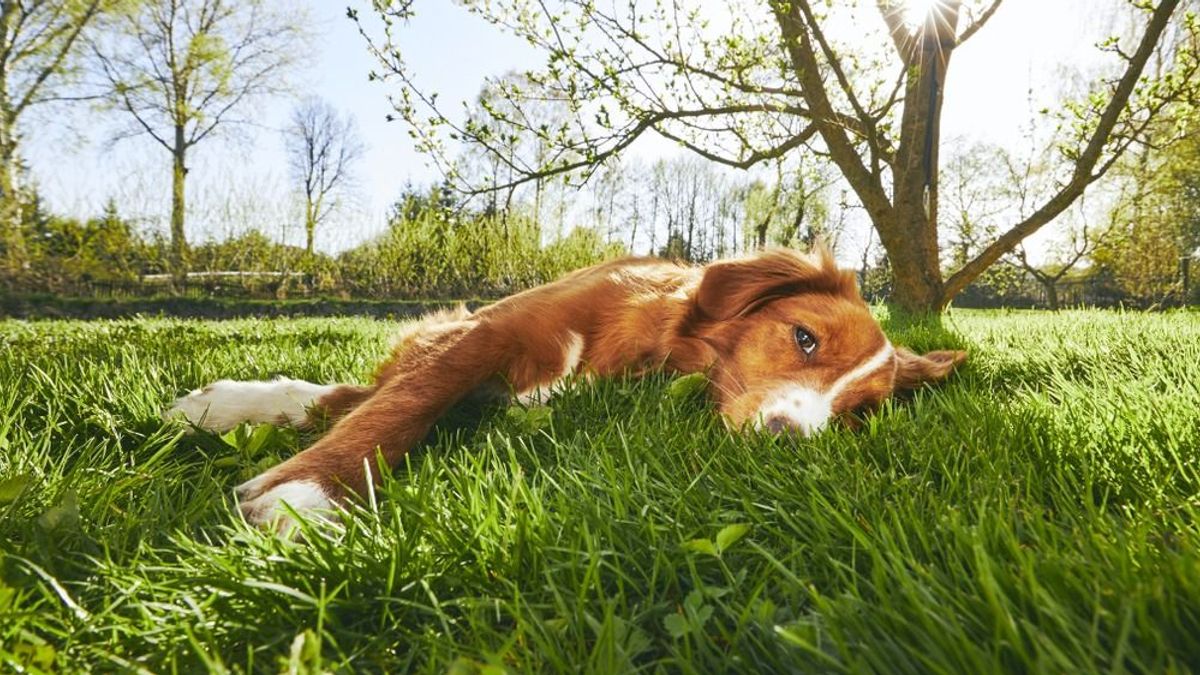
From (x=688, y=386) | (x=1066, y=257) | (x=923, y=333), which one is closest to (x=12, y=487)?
(x=688, y=386)

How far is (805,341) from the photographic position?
252 cm

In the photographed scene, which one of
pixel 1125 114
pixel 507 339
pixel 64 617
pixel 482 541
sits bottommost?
pixel 64 617

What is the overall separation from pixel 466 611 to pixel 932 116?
8.67 meters

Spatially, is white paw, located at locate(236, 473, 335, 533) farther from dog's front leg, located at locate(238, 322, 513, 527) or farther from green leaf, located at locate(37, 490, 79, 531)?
green leaf, located at locate(37, 490, 79, 531)

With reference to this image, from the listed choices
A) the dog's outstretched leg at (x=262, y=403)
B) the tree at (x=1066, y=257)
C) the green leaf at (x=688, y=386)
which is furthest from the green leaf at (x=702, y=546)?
the tree at (x=1066, y=257)

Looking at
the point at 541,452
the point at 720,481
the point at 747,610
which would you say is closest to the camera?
the point at 747,610

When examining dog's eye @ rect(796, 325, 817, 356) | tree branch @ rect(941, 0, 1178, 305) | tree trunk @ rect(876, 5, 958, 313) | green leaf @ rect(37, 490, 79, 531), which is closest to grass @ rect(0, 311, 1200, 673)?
green leaf @ rect(37, 490, 79, 531)

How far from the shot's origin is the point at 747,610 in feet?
3.18

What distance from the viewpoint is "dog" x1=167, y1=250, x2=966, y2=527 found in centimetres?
225

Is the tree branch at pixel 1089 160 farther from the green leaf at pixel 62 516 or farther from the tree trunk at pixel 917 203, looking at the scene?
the green leaf at pixel 62 516

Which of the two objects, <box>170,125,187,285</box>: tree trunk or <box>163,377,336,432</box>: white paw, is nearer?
<box>163,377,336,432</box>: white paw

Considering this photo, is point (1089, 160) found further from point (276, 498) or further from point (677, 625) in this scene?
point (276, 498)

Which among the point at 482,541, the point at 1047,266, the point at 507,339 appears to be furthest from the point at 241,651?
the point at 1047,266

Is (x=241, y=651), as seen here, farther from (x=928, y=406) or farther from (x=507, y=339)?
(x=928, y=406)
